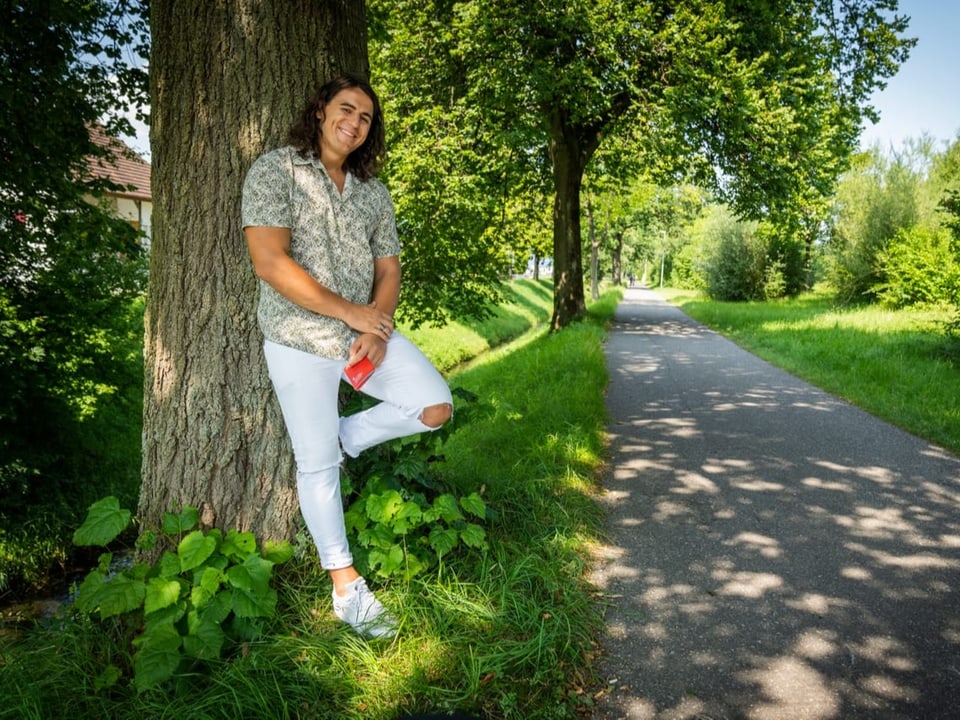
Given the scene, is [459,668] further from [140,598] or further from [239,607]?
[140,598]

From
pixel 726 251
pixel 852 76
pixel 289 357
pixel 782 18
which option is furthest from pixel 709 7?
pixel 726 251

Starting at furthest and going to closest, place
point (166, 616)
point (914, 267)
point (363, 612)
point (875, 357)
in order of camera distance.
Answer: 1. point (914, 267)
2. point (875, 357)
3. point (363, 612)
4. point (166, 616)

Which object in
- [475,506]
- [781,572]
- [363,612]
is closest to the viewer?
[363,612]

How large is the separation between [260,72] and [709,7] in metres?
10.1

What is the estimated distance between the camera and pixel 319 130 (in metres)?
2.66

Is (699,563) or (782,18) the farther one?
(782,18)

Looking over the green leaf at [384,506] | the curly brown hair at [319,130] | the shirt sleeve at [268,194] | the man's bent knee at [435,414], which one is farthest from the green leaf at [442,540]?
the curly brown hair at [319,130]

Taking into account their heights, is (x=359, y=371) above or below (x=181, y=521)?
above

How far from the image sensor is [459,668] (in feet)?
7.81

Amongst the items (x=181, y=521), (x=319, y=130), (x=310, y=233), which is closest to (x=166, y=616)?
(x=181, y=521)

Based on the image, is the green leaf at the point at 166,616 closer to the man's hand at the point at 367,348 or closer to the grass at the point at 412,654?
the grass at the point at 412,654

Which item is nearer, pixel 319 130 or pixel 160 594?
pixel 160 594

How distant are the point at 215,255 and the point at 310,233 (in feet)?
1.77

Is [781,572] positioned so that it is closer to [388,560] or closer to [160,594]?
[388,560]
